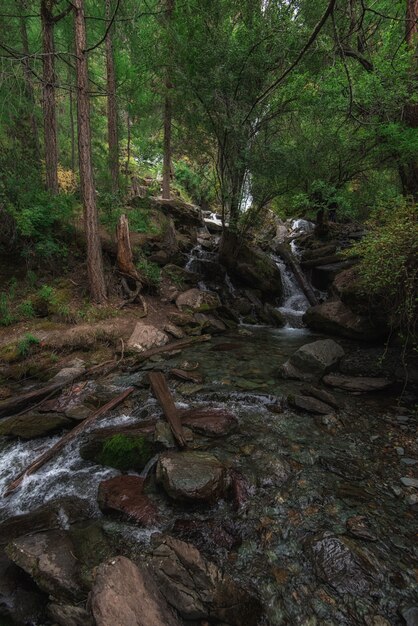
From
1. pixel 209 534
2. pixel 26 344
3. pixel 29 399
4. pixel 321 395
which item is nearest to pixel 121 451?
pixel 209 534

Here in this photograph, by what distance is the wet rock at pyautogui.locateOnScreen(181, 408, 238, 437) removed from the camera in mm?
4793

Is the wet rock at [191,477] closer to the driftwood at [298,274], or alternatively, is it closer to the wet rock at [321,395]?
the wet rock at [321,395]

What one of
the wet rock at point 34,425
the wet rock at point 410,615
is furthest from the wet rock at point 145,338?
the wet rock at point 410,615

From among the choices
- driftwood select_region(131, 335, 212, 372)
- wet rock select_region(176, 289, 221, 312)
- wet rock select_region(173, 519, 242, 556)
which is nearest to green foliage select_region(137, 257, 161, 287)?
wet rock select_region(176, 289, 221, 312)

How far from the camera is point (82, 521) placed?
11.2ft

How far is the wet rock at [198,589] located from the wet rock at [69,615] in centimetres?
58

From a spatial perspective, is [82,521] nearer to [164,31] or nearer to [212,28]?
[212,28]

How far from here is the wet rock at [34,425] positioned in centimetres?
495

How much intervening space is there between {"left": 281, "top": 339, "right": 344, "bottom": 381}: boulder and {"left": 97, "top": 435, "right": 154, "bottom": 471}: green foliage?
11.7ft

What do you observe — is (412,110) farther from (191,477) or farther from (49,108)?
(49,108)

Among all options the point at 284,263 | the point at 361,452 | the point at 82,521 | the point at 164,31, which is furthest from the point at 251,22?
the point at 82,521

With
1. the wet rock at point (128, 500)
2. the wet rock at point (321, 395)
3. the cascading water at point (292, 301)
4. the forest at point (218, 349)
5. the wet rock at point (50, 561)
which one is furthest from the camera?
the cascading water at point (292, 301)

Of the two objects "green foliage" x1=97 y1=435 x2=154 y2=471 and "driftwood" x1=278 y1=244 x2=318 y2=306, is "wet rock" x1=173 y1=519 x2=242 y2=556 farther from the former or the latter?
"driftwood" x1=278 y1=244 x2=318 y2=306

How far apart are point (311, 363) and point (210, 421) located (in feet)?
9.59
